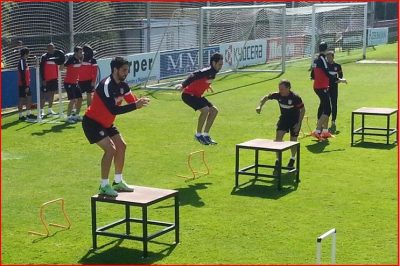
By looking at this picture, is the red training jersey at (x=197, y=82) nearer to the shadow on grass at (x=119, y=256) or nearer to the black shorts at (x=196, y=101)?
the black shorts at (x=196, y=101)

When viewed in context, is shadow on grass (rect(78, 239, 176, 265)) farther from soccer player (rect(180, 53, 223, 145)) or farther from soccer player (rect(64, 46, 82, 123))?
soccer player (rect(64, 46, 82, 123))

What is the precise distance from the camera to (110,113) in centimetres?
1051

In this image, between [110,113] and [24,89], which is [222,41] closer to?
[24,89]

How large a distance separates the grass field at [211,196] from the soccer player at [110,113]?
978 millimetres

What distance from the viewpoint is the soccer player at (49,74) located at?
70.4 ft

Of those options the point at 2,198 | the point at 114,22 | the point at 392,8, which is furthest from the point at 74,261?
the point at 392,8

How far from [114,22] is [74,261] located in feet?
80.5

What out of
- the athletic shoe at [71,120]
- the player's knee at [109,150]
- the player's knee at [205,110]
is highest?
the player's knee at [205,110]

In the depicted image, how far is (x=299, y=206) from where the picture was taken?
39.7ft

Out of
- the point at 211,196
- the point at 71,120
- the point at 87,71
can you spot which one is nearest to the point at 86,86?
the point at 87,71

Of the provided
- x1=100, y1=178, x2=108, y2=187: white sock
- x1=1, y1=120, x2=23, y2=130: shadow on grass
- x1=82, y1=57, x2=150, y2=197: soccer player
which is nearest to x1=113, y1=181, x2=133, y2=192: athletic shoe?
x1=82, y1=57, x2=150, y2=197: soccer player

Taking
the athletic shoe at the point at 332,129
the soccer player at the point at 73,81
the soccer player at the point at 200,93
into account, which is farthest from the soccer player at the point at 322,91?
the soccer player at the point at 73,81

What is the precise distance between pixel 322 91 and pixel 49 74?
7835mm

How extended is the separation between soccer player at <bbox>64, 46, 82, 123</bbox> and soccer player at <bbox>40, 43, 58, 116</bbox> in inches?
38.2
